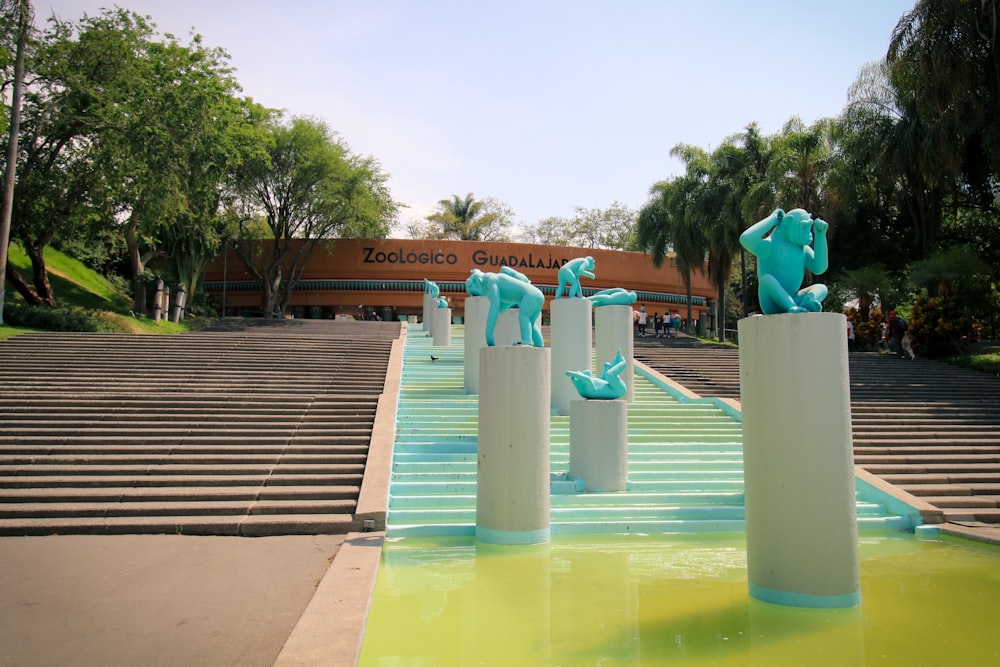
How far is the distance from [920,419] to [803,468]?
420 inches

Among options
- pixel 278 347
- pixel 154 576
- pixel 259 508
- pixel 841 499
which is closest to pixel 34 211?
pixel 278 347

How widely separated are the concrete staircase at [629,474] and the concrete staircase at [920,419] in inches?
57.0

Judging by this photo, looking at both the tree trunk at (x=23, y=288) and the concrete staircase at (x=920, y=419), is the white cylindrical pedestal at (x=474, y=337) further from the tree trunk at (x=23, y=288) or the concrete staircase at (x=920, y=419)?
the tree trunk at (x=23, y=288)

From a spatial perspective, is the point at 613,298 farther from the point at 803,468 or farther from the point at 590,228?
the point at 590,228

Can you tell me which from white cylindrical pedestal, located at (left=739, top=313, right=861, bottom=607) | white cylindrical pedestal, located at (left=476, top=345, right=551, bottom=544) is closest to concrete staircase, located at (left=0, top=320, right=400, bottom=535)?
white cylindrical pedestal, located at (left=476, top=345, right=551, bottom=544)

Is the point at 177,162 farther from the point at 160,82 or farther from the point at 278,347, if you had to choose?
the point at 278,347

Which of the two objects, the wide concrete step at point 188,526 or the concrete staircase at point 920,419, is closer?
the wide concrete step at point 188,526

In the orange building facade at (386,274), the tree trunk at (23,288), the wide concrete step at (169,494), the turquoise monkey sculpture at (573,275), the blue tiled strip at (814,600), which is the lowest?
the blue tiled strip at (814,600)

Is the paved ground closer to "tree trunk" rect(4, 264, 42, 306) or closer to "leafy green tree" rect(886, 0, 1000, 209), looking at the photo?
"tree trunk" rect(4, 264, 42, 306)

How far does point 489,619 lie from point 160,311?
24108 millimetres

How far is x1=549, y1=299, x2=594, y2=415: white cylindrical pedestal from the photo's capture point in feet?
45.7

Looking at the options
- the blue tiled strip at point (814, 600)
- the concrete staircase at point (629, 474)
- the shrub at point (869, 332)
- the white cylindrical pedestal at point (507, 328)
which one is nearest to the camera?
the blue tiled strip at point (814, 600)

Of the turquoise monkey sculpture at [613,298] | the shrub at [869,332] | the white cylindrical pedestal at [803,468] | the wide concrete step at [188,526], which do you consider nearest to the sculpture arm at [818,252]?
the white cylindrical pedestal at [803,468]

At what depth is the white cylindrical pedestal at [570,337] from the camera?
13.9 meters
